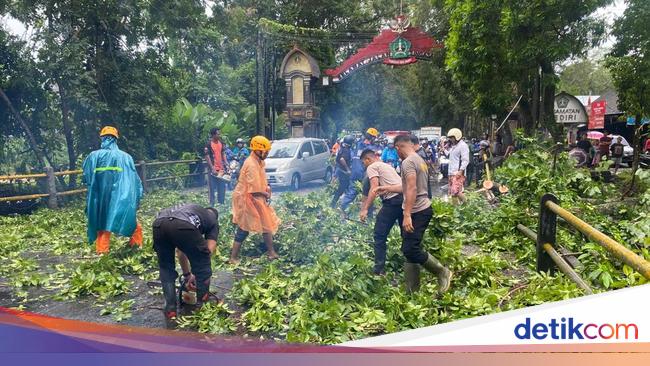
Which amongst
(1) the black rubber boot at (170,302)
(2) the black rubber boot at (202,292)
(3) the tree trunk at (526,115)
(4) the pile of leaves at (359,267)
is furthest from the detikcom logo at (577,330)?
(3) the tree trunk at (526,115)

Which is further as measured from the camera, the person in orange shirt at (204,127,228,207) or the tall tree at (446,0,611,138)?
the person in orange shirt at (204,127,228,207)

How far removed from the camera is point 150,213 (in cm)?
1079

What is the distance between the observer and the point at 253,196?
6.07m

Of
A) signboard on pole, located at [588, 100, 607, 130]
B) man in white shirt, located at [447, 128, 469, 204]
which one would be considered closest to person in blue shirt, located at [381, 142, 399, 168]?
man in white shirt, located at [447, 128, 469, 204]

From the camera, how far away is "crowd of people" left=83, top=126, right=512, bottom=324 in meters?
4.38

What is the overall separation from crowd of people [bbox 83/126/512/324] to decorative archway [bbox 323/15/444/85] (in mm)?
2462

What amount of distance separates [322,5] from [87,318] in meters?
6.78

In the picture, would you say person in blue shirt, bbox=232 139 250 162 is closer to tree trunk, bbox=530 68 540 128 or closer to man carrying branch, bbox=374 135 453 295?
tree trunk, bbox=530 68 540 128

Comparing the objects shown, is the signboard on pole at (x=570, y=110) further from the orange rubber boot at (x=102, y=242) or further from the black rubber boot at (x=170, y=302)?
the black rubber boot at (x=170, y=302)

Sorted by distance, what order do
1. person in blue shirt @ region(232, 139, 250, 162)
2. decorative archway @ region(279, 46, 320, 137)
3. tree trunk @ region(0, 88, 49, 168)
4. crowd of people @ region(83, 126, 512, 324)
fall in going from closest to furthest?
1. crowd of people @ region(83, 126, 512, 324)
2. decorative archway @ region(279, 46, 320, 137)
3. tree trunk @ region(0, 88, 49, 168)
4. person in blue shirt @ region(232, 139, 250, 162)

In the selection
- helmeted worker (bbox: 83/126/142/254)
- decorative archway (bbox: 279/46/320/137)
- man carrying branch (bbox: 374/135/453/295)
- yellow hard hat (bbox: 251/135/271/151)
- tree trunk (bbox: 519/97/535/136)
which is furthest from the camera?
tree trunk (bbox: 519/97/535/136)

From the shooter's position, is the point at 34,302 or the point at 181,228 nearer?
the point at 181,228

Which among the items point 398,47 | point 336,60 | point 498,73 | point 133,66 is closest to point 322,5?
point 336,60

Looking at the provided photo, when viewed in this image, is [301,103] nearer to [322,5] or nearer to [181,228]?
[322,5]
